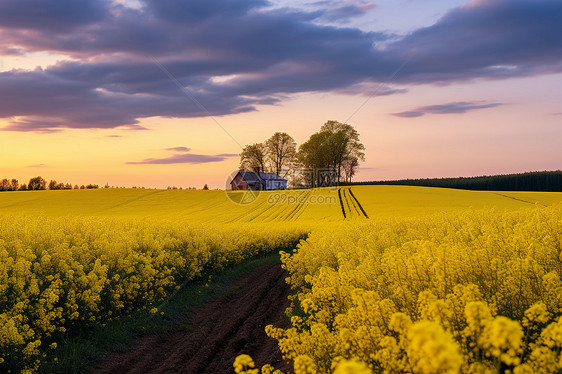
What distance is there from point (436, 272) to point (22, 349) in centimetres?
678

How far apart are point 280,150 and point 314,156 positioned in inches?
651

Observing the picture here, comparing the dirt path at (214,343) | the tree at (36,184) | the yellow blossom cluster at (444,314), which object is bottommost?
the dirt path at (214,343)

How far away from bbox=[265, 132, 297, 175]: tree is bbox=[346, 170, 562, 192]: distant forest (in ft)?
92.3

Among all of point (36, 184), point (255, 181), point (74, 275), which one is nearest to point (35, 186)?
point (36, 184)

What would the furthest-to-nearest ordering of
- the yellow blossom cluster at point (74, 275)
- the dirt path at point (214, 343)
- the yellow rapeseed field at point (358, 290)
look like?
the dirt path at point (214, 343) < the yellow blossom cluster at point (74, 275) < the yellow rapeseed field at point (358, 290)

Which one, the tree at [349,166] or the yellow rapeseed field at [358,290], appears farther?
the tree at [349,166]

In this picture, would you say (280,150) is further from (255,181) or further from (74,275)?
(74,275)

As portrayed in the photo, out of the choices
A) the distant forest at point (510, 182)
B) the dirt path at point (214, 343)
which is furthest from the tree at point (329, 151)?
the dirt path at point (214, 343)

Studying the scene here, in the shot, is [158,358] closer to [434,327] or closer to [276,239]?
[434,327]

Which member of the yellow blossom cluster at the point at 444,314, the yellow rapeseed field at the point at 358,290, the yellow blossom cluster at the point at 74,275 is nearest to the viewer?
the yellow blossom cluster at the point at 444,314

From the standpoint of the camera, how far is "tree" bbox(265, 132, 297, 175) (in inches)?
3578

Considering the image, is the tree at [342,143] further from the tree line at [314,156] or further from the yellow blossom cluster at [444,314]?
the yellow blossom cluster at [444,314]

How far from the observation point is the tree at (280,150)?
3578 inches

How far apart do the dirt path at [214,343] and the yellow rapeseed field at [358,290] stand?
710mm
